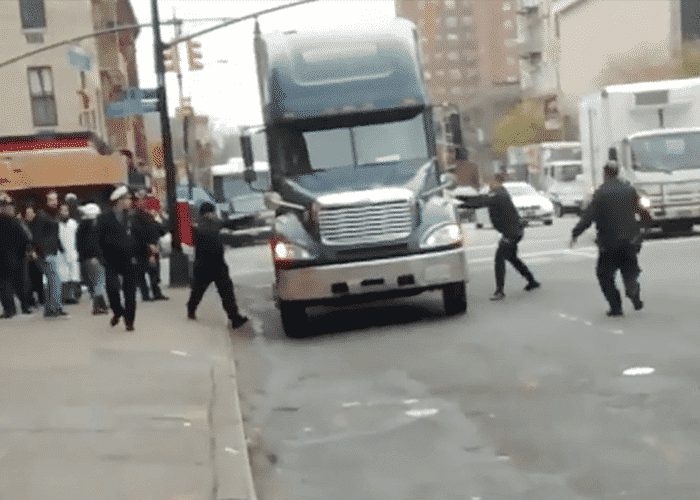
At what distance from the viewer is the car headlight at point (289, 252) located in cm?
1648

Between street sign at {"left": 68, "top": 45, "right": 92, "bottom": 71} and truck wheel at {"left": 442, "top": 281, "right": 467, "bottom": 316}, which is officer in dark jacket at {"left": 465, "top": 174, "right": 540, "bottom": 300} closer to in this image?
truck wheel at {"left": 442, "top": 281, "right": 467, "bottom": 316}

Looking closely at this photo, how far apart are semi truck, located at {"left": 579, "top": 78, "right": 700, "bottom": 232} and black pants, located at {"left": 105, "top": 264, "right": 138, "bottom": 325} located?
13.8m

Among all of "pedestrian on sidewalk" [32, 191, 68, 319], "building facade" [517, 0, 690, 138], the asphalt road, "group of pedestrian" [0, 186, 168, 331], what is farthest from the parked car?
"building facade" [517, 0, 690, 138]

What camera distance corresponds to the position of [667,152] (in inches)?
1146

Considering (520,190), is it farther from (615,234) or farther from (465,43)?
(465,43)

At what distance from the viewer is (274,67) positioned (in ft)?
58.0

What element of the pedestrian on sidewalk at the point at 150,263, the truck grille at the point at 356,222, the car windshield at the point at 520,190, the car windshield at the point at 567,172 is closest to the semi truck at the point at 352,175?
the truck grille at the point at 356,222

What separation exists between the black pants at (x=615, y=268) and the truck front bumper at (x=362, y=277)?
1.84 metres

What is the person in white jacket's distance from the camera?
71.9 feet

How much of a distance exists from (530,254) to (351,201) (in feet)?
41.8

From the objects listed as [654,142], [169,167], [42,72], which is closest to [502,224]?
[169,167]

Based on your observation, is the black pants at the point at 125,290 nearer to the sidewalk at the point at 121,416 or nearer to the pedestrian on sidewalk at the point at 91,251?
the sidewalk at the point at 121,416

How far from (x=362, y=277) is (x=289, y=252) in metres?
0.92

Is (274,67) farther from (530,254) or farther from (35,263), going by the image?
(530,254)
